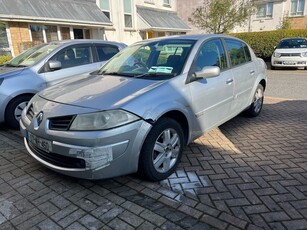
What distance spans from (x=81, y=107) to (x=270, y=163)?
253 centimetres

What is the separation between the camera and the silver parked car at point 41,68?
474 centimetres

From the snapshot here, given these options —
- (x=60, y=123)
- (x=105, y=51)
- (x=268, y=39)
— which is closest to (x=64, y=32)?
(x=105, y=51)

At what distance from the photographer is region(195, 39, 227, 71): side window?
354 cm

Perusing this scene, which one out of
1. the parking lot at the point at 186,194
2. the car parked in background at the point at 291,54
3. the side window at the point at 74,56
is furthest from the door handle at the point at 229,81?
the car parked in background at the point at 291,54

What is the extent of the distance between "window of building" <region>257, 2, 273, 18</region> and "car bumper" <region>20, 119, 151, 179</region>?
3315cm

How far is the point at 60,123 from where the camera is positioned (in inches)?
105

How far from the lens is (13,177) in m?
3.20

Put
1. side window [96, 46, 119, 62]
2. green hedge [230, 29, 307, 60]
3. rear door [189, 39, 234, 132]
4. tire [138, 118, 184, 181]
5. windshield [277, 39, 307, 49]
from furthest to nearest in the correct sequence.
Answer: green hedge [230, 29, 307, 60] → windshield [277, 39, 307, 49] → side window [96, 46, 119, 62] → rear door [189, 39, 234, 132] → tire [138, 118, 184, 181]

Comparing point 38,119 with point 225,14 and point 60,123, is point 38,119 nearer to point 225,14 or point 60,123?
point 60,123

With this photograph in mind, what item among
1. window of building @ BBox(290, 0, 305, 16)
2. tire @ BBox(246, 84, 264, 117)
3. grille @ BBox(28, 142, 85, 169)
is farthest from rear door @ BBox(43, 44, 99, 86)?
window of building @ BBox(290, 0, 305, 16)

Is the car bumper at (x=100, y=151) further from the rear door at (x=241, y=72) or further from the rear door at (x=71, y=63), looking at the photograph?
the rear door at (x=71, y=63)

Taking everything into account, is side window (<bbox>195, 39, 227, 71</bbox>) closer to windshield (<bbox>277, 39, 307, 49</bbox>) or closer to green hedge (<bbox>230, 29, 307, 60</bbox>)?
windshield (<bbox>277, 39, 307, 49</bbox>)

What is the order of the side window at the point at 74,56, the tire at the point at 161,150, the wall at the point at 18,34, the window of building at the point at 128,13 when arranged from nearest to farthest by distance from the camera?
the tire at the point at 161,150, the side window at the point at 74,56, the wall at the point at 18,34, the window of building at the point at 128,13

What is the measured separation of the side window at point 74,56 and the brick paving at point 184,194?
222 cm
